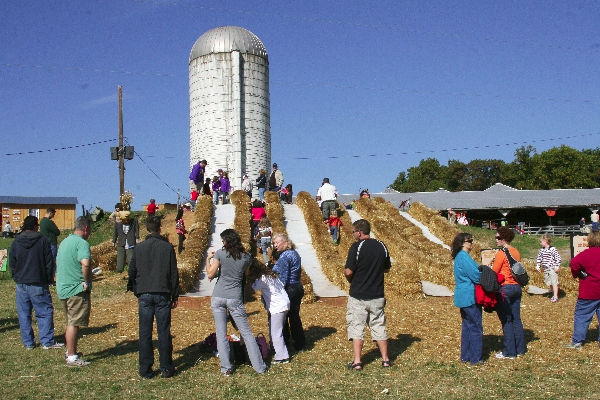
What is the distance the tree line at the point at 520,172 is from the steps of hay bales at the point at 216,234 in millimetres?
58068

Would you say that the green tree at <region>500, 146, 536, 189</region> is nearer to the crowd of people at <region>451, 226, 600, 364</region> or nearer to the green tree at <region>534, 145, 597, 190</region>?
the green tree at <region>534, 145, 597, 190</region>

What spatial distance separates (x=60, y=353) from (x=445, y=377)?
17.1ft

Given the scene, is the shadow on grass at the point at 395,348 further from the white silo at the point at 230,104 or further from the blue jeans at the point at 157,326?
the white silo at the point at 230,104

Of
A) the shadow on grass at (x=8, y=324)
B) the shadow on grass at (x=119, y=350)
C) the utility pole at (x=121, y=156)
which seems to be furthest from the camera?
the utility pole at (x=121, y=156)

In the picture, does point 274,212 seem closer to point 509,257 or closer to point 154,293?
Answer: point 509,257

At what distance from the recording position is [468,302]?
A: 8031 mm

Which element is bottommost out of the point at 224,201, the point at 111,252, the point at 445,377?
the point at 445,377

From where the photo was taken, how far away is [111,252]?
1809 centimetres

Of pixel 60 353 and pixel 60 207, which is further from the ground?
pixel 60 207

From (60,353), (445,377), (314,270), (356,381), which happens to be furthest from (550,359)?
(314,270)

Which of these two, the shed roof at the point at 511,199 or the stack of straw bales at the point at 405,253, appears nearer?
the stack of straw bales at the point at 405,253

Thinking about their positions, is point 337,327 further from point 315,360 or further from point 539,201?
point 539,201

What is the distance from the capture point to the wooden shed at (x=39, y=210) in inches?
1622

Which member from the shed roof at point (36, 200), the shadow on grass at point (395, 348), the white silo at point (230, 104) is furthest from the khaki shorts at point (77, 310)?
the shed roof at point (36, 200)
